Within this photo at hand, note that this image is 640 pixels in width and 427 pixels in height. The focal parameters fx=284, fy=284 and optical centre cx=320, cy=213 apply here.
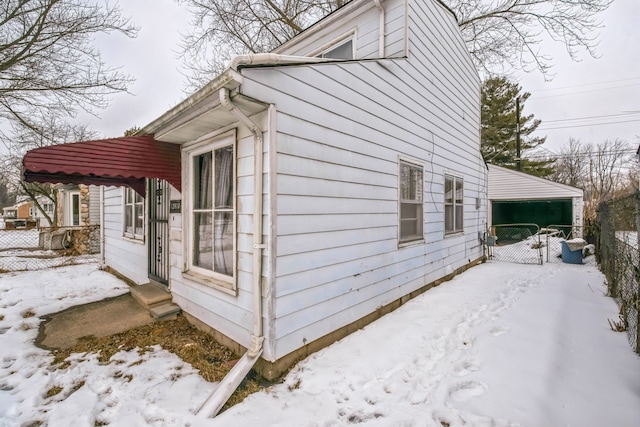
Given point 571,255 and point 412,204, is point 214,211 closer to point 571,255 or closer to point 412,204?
point 412,204

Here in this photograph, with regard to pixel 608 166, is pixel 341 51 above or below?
below

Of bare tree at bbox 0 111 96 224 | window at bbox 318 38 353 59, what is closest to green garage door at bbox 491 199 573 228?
window at bbox 318 38 353 59

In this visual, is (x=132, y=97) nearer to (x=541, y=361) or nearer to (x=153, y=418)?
(x=153, y=418)

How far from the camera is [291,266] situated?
279 centimetres

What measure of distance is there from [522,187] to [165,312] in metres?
16.6

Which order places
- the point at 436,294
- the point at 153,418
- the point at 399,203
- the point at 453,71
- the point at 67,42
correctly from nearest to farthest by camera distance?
the point at 153,418 → the point at 399,203 → the point at 436,294 → the point at 453,71 → the point at 67,42

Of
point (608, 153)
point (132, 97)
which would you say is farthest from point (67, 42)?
point (608, 153)

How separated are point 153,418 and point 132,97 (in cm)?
1101

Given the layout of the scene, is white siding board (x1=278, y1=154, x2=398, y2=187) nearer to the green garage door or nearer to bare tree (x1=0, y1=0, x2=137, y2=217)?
bare tree (x1=0, y1=0, x2=137, y2=217)

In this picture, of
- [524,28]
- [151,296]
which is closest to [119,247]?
[151,296]

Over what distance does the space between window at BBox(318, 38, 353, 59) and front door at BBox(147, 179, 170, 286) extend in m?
3.92

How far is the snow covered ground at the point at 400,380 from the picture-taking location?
2.12 meters

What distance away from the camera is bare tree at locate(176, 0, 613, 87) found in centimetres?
967

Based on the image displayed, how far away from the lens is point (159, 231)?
16.1 ft
